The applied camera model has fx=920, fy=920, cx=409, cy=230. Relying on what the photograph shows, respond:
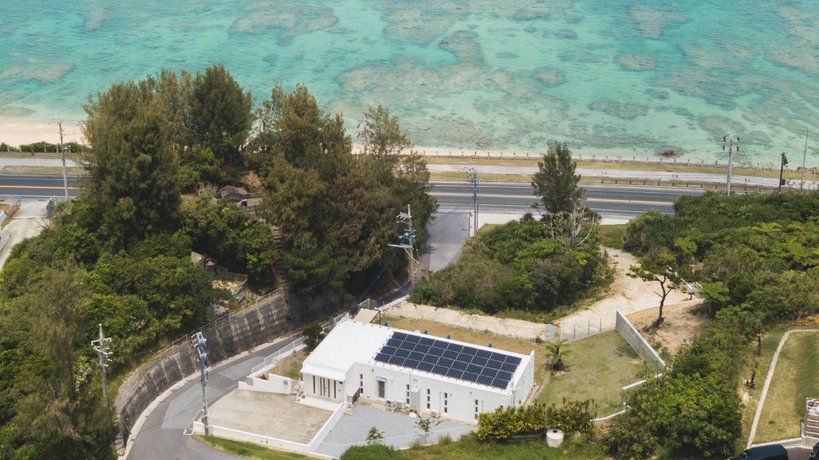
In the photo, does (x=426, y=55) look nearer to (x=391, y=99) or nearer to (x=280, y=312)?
(x=391, y=99)

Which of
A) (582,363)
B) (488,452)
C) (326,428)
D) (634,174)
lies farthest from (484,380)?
(634,174)

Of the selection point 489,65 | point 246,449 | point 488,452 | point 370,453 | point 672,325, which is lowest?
point 488,452

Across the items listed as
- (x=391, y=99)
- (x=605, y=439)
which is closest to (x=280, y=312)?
(x=605, y=439)

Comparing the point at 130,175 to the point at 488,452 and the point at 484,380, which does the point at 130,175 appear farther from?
the point at 488,452

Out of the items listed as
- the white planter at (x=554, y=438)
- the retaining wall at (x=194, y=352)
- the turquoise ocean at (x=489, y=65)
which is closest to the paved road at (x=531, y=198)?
the turquoise ocean at (x=489, y=65)

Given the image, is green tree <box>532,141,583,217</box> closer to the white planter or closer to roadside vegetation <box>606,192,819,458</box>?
roadside vegetation <box>606,192,819,458</box>
